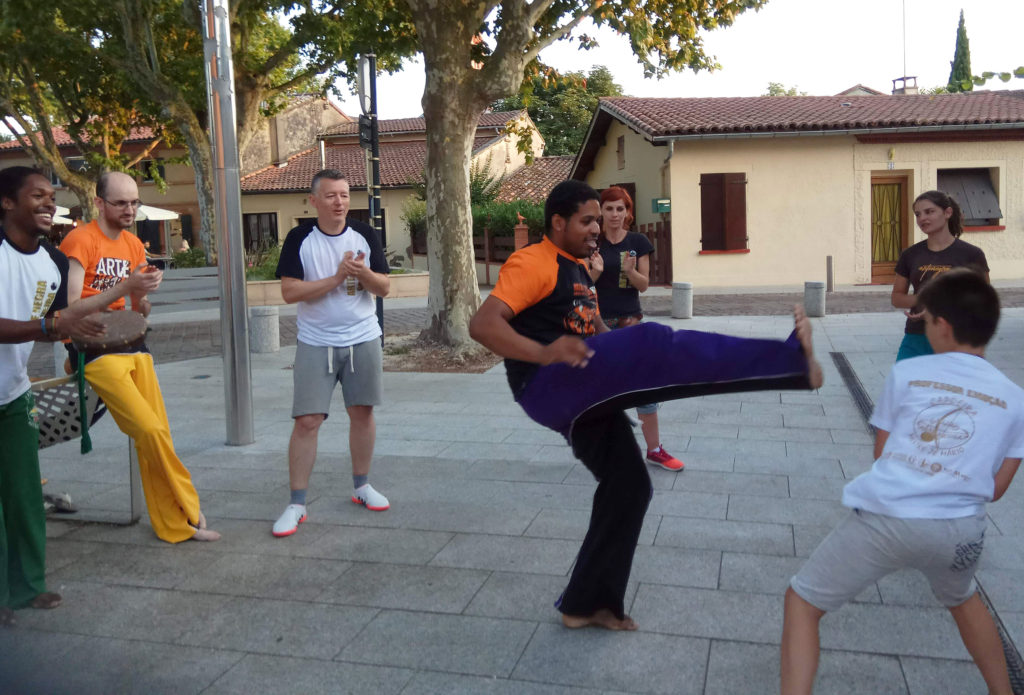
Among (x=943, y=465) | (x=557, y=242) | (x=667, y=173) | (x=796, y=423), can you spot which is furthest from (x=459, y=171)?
(x=667, y=173)

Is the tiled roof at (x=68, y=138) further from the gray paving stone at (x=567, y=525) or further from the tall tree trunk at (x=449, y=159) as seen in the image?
the gray paving stone at (x=567, y=525)

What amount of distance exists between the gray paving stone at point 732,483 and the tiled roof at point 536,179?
107ft

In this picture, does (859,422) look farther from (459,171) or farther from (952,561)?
(459,171)

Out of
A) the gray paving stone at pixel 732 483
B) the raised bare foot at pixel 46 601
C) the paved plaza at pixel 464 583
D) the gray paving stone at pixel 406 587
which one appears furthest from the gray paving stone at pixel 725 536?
the raised bare foot at pixel 46 601

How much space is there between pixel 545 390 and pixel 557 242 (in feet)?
1.98

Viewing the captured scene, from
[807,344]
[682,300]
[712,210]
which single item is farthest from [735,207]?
[807,344]

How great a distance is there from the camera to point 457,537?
188 inches

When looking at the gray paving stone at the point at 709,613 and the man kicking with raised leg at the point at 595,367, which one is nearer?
the man kicking with raised leg at the point at 595,367

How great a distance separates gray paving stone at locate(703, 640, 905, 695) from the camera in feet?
10.2

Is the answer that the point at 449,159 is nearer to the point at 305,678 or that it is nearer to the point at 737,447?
the point at 737,447

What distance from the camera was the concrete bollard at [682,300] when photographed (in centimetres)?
1577

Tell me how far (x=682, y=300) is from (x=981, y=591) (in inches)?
474

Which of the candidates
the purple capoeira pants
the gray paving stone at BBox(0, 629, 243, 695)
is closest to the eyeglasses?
the gray paving stone at BBox(0, 629, 243, 695)

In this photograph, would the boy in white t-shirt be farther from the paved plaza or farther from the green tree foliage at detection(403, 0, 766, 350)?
the green tree foliage at detection(403, 0, 766, 350)
